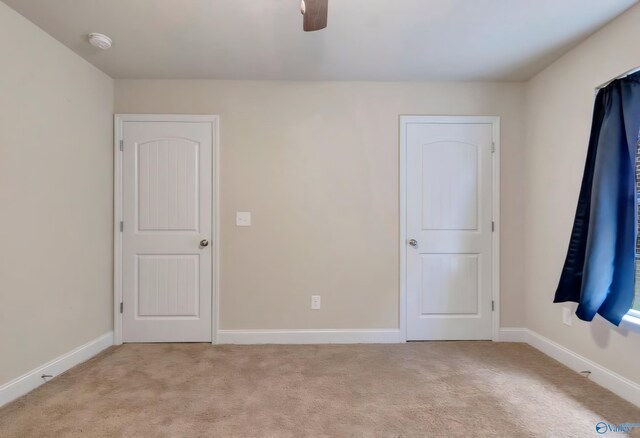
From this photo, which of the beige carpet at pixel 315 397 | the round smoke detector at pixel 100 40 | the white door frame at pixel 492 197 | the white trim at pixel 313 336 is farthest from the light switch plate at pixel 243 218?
the round smoke detector at pixel 100 40

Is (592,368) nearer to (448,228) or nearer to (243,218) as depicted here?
(448,228)

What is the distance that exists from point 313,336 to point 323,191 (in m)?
1.36

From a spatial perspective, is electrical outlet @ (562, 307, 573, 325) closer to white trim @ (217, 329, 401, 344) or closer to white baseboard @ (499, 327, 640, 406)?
white baseboard @ (499, 327, 640, 406)

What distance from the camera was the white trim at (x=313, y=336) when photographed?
2.83 m

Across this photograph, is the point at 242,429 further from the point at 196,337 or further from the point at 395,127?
the point at 395,127

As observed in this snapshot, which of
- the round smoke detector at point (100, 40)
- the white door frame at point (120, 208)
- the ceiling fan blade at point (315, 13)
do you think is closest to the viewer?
the ceiling fan blade at point (315, 13)

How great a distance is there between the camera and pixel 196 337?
283cm

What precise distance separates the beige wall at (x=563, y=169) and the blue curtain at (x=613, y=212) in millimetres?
187

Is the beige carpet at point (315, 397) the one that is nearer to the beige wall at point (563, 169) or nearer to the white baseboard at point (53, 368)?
the white baseboard at point (53, 368)

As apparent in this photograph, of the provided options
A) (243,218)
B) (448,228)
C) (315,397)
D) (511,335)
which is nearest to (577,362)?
(511,335)

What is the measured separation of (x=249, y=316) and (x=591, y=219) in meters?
2.75

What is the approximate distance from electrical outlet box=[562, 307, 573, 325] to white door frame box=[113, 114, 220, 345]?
2923 mm

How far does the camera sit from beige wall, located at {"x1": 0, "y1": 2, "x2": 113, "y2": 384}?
6.28 ft

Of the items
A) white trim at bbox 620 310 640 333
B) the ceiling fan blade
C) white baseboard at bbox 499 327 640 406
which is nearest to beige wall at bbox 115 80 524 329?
white baseboard at bbox 499 327 640 406
